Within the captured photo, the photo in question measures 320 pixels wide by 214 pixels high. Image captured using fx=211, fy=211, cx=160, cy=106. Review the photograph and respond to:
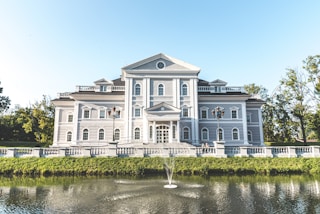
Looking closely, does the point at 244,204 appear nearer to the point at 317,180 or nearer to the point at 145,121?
the point at 317,180

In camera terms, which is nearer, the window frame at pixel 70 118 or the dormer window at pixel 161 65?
the dormer window at pixel 161 65

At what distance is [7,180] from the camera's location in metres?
13.2

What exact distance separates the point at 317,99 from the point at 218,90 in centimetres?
1475

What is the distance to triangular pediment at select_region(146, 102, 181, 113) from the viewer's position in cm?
2483

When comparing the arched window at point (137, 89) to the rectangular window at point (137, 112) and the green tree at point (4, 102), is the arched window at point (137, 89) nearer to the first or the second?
the rectangular window at point (137, 112)

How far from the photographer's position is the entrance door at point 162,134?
24.9 metres

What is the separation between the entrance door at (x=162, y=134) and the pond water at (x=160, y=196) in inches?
462

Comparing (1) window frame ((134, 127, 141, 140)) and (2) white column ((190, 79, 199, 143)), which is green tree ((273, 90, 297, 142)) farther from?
(1) window frame ((134, 127, 141, 140))

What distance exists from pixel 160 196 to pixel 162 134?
51.9 ft

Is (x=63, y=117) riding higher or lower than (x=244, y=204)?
higher

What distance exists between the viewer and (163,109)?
82.0ft

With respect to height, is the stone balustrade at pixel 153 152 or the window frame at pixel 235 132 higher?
the window frame at pixel 235 132

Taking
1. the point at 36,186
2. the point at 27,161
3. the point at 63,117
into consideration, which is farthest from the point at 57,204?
the point at 63,117

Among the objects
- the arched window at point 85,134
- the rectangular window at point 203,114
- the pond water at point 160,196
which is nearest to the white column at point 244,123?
the rectangular window at point 203,114
